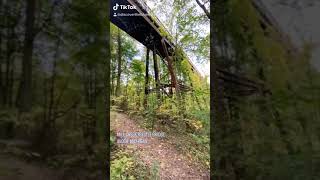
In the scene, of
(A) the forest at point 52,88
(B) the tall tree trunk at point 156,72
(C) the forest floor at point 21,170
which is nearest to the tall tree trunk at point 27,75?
(A) the forest at point 52,88

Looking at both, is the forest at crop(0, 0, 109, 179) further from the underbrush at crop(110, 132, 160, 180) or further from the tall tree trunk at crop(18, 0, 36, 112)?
A: the underbrush at crop(110, 132, 160, 180)

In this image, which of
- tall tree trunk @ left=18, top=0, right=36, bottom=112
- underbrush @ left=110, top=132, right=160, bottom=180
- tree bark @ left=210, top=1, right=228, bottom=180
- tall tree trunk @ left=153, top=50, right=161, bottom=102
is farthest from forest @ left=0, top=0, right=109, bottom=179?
tree bark @ left=210, top=1, right=228, bottom=180

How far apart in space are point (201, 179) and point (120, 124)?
2.47ft

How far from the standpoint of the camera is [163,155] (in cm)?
277

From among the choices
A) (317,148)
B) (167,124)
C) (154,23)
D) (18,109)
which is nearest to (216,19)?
(154,23)

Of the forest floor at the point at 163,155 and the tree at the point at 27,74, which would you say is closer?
the forest floor at the point at 163,155

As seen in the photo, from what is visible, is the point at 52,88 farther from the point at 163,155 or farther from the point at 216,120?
the point at 216,120

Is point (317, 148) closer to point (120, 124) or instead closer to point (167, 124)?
point (167, 124)

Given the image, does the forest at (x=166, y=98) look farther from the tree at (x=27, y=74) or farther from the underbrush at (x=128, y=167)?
the tree at (x=27, y=74)

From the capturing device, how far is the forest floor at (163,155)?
2729 mm

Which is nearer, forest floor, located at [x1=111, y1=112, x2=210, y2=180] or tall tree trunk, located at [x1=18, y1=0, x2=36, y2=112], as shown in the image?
forest floor, located at [x1=111, y1=112, x2=210, y2=180]

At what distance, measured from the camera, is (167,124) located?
277 cm

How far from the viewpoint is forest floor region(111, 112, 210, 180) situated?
8.95ft

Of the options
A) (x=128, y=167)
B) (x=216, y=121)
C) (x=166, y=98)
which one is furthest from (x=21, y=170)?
(x=216, y=121)
